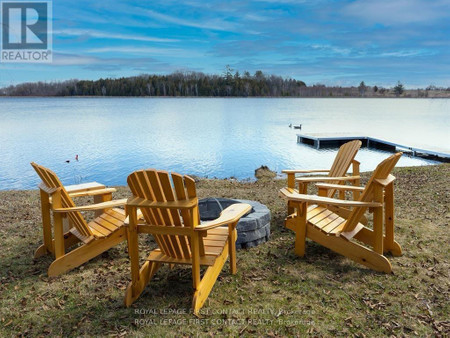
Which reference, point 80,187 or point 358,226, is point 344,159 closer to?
point 358,226

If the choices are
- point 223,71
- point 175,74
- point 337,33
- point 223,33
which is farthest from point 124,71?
point 337,33

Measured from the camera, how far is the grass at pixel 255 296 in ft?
10.1

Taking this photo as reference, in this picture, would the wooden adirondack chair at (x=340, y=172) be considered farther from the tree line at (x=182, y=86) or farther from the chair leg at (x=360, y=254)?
the tree line at (x=182, y=86)

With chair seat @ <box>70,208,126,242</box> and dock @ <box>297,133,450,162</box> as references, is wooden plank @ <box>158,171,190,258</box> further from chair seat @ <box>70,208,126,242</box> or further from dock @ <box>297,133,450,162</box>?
dock @ <box>297,133,450,162</box>

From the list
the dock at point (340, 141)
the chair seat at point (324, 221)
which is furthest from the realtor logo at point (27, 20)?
the chair seat at point (324, 221)

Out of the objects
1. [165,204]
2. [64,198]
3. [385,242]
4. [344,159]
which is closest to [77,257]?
[64,198]

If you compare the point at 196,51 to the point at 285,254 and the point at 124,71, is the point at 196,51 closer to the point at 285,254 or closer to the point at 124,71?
the point at 124,71

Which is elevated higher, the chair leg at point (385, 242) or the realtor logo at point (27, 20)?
the realtor logo at point (27, 20)

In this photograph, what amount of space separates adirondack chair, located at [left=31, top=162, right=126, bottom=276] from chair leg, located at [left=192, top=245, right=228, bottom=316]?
4.17 feet

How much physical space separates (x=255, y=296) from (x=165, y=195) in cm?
139

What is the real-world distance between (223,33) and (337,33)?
35.2 meters

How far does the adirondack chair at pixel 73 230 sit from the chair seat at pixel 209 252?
2.83ft

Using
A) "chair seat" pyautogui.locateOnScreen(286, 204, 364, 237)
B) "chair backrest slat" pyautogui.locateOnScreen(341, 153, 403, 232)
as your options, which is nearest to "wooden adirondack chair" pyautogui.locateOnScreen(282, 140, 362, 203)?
"chair seat" pyautogui.locateOnScreen(286, 204, 364, 237)

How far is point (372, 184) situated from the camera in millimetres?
3867
